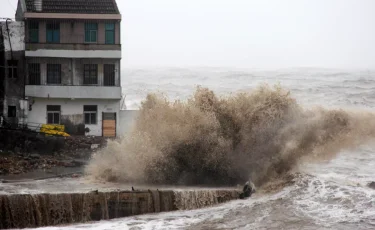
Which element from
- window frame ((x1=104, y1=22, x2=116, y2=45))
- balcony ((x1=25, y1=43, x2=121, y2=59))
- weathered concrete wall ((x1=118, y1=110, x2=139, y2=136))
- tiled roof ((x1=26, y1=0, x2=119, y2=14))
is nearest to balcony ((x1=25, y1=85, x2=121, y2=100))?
weathered concrete wall ((x1=118, y1=110, x2=139, y2=136))

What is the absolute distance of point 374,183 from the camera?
740 inches

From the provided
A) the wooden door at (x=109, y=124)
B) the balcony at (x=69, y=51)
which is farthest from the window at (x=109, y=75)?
the wooden door at (x=109, y=124)

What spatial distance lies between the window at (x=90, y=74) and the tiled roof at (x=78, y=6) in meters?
2.98

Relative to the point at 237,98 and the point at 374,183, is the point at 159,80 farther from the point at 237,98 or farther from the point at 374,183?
the point at 374,183

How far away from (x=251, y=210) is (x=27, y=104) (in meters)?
20.5

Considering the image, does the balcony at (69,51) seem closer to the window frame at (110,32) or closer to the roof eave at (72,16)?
the window frame at (110,32)

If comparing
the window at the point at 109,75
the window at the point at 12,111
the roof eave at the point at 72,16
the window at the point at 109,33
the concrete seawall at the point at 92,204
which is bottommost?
the concrete seawall at the point at 92,204

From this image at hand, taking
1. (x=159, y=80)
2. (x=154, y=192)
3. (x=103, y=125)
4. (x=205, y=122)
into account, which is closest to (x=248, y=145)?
(x=205, y=122)

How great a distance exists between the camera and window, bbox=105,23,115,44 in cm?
3503

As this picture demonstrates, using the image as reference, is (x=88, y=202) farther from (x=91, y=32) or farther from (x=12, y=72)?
(x=12, y=72)

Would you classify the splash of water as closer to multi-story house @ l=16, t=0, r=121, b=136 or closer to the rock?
the rock

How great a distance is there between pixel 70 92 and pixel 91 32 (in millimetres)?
3463

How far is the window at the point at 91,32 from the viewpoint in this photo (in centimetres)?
3500

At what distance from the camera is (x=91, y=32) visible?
3503 cm
